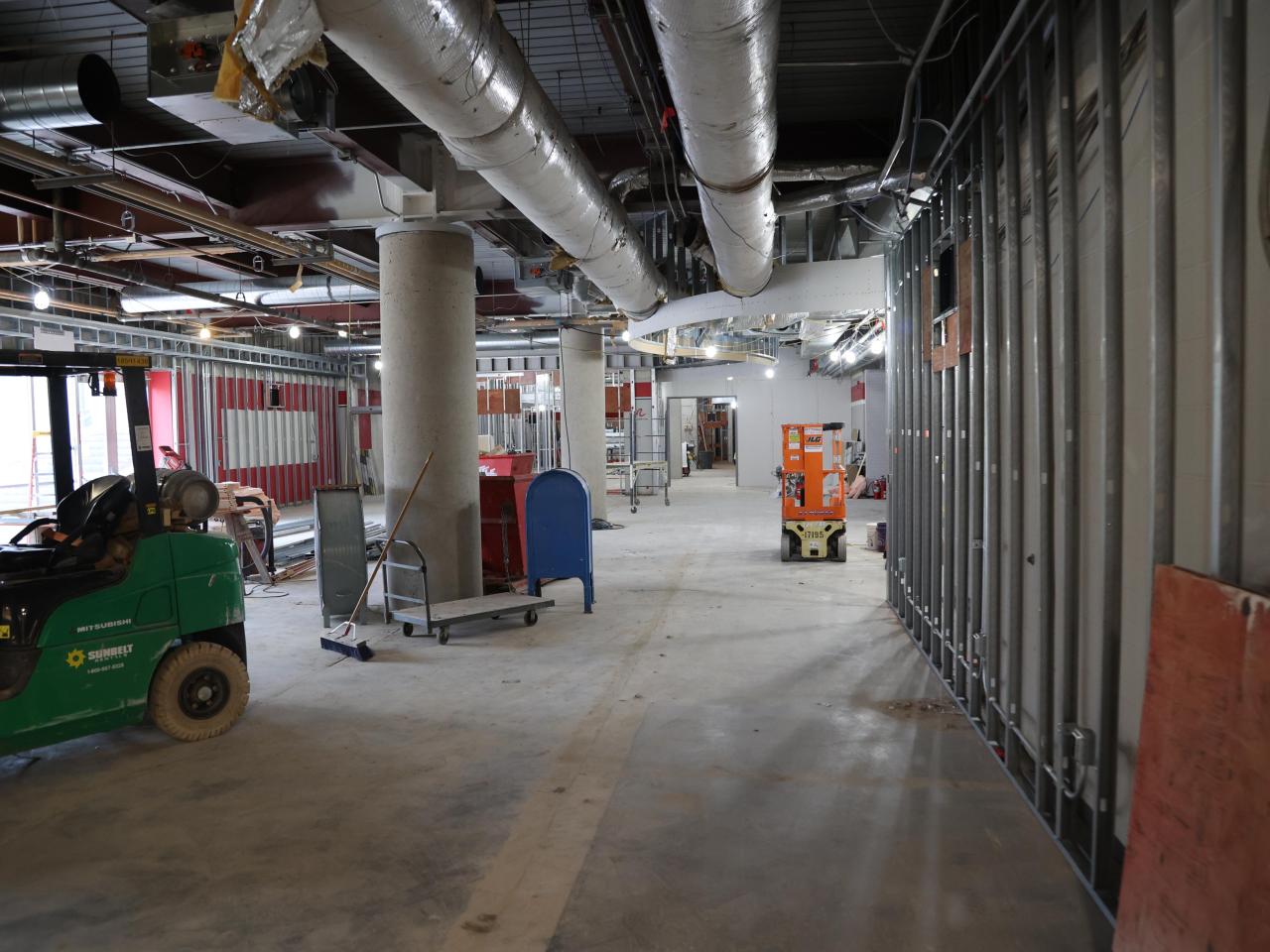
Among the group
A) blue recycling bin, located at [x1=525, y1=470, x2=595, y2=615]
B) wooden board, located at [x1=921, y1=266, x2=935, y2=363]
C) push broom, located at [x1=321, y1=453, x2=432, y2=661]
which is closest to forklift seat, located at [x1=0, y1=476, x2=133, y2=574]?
push broom, located at [x1=321, y1=453, x2=432, y2=661]

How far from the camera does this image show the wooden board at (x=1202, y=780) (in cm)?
204

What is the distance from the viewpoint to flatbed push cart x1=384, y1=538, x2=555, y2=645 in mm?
6988

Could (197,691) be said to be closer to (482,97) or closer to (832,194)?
(482,97)

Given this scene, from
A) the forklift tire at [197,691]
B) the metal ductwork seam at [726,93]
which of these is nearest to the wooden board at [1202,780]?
the metal ductwork seam at [726,93]

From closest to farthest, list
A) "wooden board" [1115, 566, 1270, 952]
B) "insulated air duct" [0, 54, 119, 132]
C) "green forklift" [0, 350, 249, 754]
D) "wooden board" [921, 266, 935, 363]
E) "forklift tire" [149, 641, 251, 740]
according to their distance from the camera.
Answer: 1. "wooden board" [1115, 566, 1270, 952]
2. "green forklift" [0, 350, 249, 754]
3. "forklift tire" [149, 641, 251, 740]
4. "insulated air duct" [0, 54, 119, 132]
5. "wooden board" [921, 266, 935, 363]

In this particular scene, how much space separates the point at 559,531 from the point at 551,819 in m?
4.44

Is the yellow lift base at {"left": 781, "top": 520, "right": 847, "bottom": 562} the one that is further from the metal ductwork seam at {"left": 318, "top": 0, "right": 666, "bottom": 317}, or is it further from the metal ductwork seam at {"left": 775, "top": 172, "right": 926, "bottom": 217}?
the metal ductwork seam at {"left": 318, "top": 0, "right": 666, "bottom": 317}

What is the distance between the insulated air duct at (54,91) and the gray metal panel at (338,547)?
340cm

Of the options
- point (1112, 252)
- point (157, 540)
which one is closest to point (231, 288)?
point (157, 540)

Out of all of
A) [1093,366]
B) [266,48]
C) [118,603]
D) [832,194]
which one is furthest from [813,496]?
[266,48]

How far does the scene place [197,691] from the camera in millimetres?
4832

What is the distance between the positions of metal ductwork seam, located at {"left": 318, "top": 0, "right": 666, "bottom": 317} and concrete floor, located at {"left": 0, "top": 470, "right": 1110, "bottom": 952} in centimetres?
316

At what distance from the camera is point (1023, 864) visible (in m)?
3.29

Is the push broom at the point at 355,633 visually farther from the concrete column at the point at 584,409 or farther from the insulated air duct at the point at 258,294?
the concrete column at the point at 584,409
